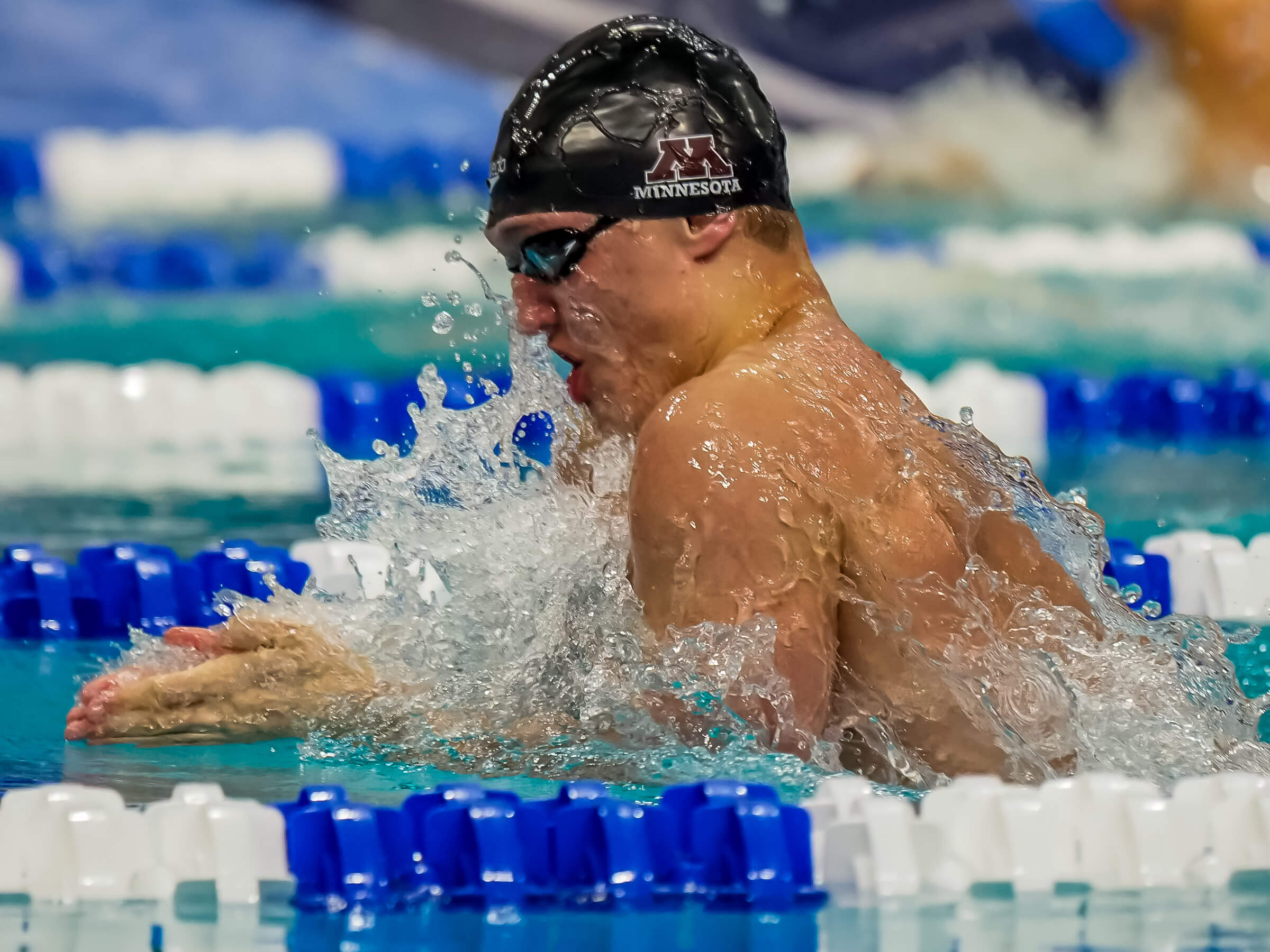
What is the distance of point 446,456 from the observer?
2.68 meters

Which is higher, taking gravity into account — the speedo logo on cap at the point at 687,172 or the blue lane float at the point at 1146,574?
the speedo logo on cap at the point at 687,172

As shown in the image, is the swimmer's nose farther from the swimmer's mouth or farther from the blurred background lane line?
the blurred background lane line

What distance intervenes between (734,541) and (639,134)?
55 cm

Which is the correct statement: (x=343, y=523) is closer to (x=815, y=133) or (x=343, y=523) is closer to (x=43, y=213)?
(x=43, y=213)

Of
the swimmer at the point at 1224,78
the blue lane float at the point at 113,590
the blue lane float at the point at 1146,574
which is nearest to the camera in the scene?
the blue lane float at the point at 113,590

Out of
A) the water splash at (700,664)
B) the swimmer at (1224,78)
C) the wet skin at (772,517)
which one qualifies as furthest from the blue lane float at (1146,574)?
the swimmer at (1224,78)

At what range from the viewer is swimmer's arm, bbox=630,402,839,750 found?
1794 mm

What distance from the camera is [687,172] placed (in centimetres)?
202

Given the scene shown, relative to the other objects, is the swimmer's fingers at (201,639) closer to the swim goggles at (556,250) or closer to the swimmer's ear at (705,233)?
the swim goggles at (556,250)

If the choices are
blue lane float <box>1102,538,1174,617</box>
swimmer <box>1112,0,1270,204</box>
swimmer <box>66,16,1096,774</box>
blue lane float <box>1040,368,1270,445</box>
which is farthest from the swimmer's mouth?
swimmer <box>1112,0,1270,204</box>

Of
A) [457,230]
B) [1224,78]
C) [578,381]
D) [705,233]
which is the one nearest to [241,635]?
[578,381]

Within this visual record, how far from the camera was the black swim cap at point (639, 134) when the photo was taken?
202 cm

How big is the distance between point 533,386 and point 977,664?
0.90 meters

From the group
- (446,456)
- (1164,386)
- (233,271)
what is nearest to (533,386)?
(446,456)
